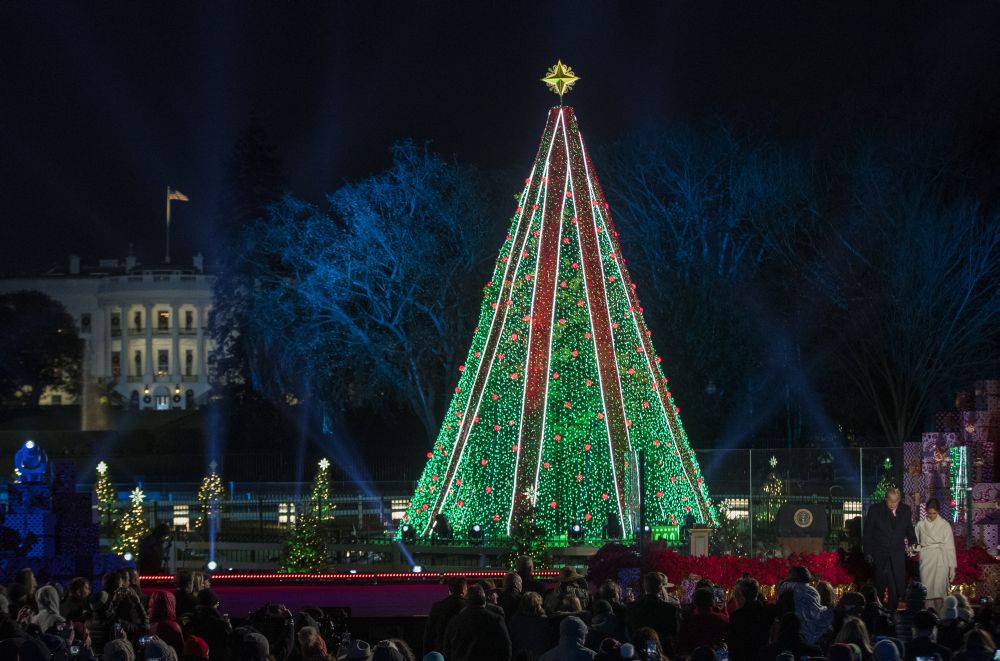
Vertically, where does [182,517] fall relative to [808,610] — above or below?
above

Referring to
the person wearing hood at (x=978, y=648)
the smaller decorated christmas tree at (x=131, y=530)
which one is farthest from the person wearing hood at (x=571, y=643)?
the smaller decorated christmas tree at (x=131, y=530)

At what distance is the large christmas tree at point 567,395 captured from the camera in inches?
919

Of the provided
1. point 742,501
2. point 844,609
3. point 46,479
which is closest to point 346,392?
point 742,501

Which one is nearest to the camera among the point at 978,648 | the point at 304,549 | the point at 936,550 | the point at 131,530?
the point at 978,648

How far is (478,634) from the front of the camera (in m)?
11.6

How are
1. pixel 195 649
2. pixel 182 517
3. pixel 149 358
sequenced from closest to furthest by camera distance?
pixel 195 649 → pixel 182 517 → pixel 149 358

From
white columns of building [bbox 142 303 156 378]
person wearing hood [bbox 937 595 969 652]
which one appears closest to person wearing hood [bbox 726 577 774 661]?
person wearing hood [bbox 937 595 969 652]

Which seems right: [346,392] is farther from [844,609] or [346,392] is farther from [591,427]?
[844,609]

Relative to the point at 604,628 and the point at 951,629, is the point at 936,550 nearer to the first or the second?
the point at 951,629

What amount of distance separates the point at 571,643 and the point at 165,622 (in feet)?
12.2

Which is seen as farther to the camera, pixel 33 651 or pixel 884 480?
pixel 884 480

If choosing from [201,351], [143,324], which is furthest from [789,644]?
[143,324]

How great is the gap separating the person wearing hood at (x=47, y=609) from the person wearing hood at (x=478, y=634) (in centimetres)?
329

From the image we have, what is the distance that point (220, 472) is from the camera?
167ft
